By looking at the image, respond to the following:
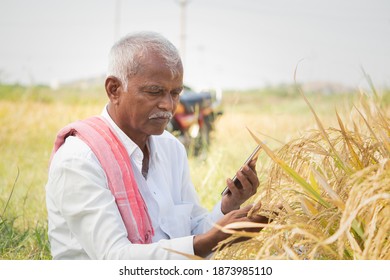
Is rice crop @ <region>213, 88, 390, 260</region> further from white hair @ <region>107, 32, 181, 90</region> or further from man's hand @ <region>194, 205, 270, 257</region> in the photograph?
white hair @ <region>107, 32, 181, 90</region>

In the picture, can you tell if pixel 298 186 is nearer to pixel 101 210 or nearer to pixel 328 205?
pixel 328 205

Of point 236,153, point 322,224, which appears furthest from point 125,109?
point 236,153

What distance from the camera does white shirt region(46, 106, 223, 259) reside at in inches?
86.3

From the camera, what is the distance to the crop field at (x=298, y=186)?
194 centimetres

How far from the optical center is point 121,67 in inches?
98.2

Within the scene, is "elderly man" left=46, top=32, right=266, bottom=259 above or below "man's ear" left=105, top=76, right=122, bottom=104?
below

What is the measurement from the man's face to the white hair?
0.07 feet

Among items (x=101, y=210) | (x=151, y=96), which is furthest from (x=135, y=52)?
(x=101, y=210)

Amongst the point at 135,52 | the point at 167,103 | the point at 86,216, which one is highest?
the point at 135,52

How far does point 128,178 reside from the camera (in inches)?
94.3

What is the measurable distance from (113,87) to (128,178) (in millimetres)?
388

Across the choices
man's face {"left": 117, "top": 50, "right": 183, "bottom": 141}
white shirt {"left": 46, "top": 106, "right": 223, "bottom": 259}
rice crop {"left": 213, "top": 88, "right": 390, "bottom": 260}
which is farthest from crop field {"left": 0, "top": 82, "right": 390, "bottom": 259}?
man's face {"left": 117, "top": 50, "right": 183, "bottom": 141}
